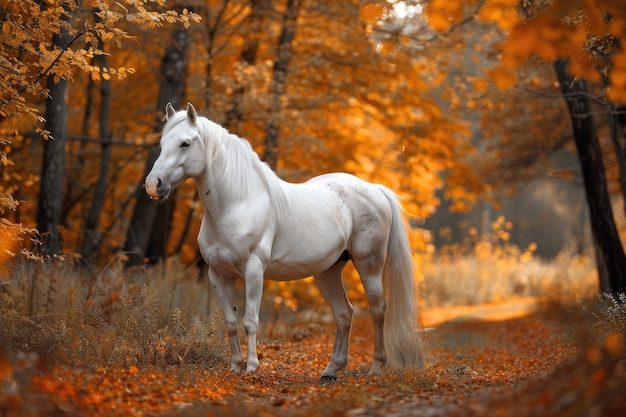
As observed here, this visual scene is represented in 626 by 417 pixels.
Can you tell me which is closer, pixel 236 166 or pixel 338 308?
pixel 236 166

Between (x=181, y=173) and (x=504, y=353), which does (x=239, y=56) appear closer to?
(x=504, y=353)

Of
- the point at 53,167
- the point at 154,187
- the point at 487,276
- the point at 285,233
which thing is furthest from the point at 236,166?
the point at 487,276

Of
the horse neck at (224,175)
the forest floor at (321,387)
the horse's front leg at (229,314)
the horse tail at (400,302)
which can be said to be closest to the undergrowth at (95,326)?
the forest floor at (321,387)

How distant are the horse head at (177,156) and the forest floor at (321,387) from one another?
4.44 feet

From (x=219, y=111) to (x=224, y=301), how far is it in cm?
543

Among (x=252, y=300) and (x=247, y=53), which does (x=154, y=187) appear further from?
(x=247, y=53)

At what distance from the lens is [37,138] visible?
13266mm

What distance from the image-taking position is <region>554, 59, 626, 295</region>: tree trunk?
10.1m

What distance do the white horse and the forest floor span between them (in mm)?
477

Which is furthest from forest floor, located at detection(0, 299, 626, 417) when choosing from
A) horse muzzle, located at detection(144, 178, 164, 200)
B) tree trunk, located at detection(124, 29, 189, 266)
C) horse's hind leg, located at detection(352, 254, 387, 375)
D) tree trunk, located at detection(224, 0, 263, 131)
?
tree trunk, located at detection(224, 0, 263, 131)

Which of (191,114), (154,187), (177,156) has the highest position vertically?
(191,114)

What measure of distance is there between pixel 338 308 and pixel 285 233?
3.48 ft

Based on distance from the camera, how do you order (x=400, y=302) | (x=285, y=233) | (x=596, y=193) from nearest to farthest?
(x=285, y=233) → (x=400, y=302) → (x=596, y=193)

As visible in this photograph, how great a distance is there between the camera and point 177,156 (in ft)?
19.4
